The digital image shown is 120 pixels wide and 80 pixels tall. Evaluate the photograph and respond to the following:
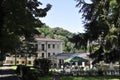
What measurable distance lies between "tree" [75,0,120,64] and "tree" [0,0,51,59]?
9762 mm

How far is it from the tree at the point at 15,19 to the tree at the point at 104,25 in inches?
384

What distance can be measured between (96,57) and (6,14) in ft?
55.8

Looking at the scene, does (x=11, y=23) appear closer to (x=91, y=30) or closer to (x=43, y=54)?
(x=91, y=30)

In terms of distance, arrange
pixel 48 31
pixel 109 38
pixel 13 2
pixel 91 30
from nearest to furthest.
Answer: pixel 13 2 < pixel 109 38 < pixel 91 30 < pixel 48 31

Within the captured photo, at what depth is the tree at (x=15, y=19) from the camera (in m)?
26.3

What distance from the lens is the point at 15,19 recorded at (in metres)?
27.3

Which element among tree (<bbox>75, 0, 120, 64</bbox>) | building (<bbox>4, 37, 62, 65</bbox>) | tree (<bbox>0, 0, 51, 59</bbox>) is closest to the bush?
tree (<bbox>75, 0, 120, 64</bbox>)

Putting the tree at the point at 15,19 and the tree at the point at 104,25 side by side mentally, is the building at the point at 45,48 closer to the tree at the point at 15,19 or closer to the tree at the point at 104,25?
the tree at the point at 104,25

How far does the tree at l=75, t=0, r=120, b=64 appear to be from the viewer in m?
37.3

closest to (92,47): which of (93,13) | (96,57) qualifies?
(96,57)

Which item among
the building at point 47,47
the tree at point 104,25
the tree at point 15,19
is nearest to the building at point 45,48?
the building at point 47,47

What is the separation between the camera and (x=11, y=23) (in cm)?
2753

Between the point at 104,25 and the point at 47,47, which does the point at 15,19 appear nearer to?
the point at 104,25

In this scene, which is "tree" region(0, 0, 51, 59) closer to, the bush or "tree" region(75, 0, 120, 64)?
the bush
